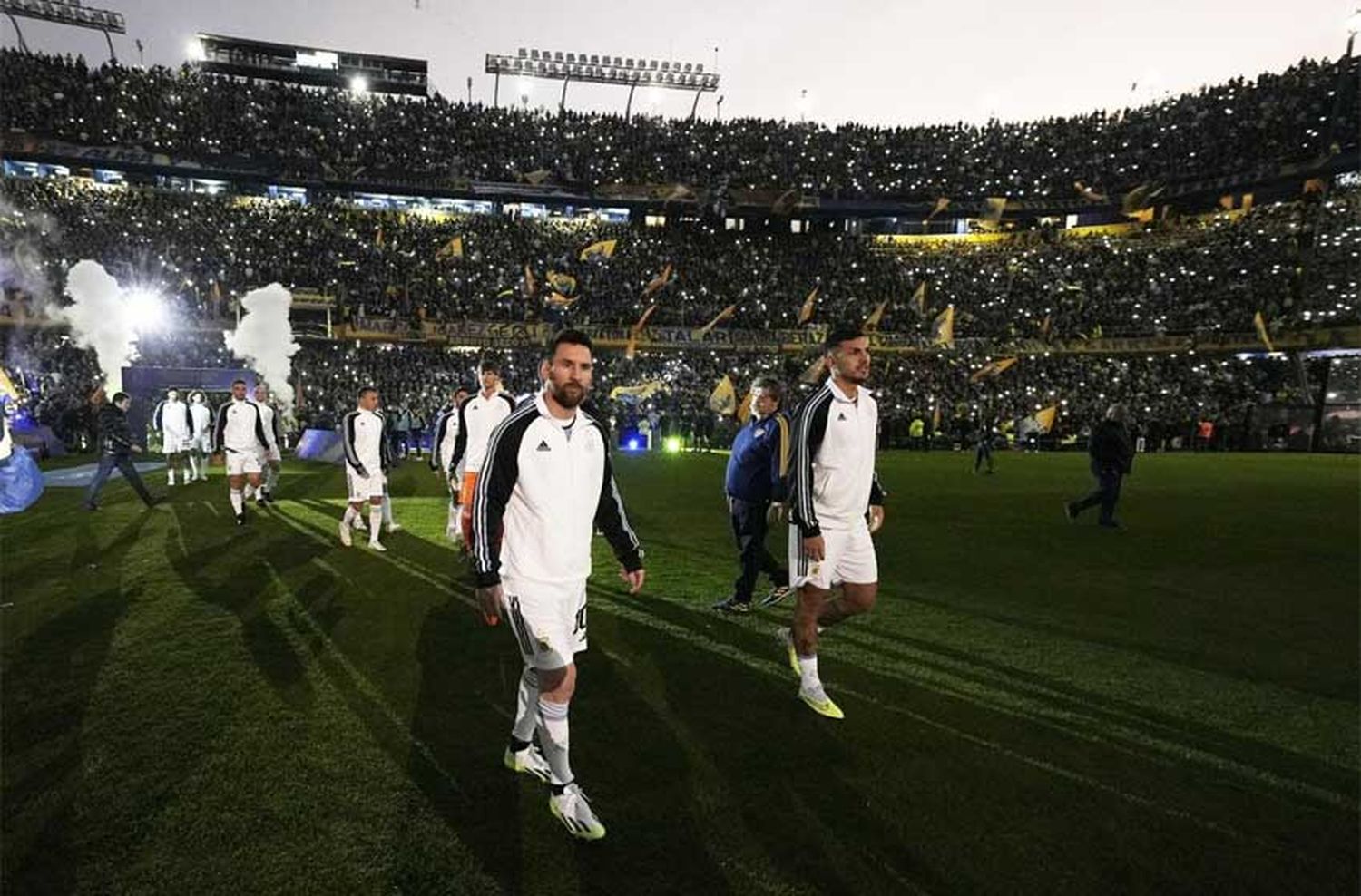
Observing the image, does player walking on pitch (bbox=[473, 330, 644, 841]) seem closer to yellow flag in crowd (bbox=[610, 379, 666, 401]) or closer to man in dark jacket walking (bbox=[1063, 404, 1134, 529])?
man in dark jacket walking (bbox=[1063, 404, 1134, 529])

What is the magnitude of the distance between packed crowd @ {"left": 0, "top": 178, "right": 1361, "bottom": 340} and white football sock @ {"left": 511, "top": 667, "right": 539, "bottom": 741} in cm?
3338

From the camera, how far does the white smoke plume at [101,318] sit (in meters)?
28.8

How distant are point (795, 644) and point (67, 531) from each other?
10714 millimetres

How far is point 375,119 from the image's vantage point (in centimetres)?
4209

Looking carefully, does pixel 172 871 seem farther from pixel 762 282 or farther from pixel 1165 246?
pixel 1165 246

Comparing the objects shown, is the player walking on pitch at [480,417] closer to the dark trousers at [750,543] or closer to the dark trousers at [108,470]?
the dark trousers at [750,543]

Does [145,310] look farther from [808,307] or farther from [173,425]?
[808,307]

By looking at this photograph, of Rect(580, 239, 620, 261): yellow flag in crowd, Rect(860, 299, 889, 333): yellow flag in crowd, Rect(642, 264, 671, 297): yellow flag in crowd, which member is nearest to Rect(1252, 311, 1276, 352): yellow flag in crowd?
Rect(860, 299, 889, 333): yellow flag in crowd

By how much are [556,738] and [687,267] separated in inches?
1577

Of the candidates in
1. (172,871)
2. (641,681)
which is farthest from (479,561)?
(641,681)

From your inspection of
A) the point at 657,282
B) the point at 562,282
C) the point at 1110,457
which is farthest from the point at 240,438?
the point at 657,282

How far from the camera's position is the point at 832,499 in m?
4.73

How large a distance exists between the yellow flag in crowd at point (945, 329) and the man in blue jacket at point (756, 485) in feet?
103

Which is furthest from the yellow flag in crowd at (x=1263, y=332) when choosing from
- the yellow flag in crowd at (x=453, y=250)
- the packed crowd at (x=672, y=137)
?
the yellow flag in crowd at (x=453, y=250)
